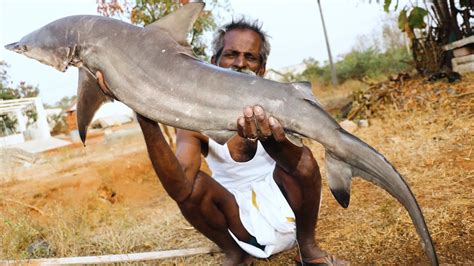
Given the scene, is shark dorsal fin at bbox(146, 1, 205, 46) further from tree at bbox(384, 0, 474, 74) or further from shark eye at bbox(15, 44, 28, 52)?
tree at bbox(384, 0, 474, 74)

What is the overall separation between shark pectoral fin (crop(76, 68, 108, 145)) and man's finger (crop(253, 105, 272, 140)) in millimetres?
683

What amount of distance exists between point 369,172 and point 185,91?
0.79 m

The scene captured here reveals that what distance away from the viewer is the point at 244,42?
2.63m

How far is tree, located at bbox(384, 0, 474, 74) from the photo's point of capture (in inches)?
328

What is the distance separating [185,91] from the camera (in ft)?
5.58

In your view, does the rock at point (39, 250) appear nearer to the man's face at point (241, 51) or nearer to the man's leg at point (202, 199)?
the man's leg at point (202, 199)

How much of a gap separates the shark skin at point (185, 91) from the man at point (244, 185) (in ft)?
0.79

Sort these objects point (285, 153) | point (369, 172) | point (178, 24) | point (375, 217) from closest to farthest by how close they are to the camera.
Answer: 1. point (369, 172)
2. point (178, 24)
3. point (285, 153)
4. point (375, 217)

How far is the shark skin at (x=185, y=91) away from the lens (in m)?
1.65

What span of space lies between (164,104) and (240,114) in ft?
1.04

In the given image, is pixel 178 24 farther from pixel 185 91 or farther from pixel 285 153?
pixel 285 153

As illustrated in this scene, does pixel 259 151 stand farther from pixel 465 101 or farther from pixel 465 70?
pixel 465 70

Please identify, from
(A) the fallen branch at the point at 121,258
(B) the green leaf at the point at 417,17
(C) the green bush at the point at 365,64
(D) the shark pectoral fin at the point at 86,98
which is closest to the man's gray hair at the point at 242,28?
(D) the shark pectoral fin at the point at 86,98

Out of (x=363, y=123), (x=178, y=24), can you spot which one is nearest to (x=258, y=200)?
(x=178, y=24)
